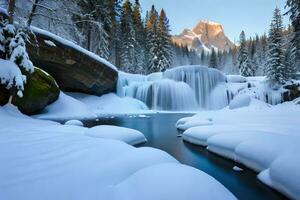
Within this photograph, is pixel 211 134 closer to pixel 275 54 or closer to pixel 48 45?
pixel 48 45

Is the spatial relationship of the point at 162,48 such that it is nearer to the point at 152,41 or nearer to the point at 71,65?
the point at 152,41

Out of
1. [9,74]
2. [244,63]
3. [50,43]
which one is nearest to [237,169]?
[9,74]

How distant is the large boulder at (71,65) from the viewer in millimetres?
14055

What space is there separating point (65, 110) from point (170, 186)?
11415 mm

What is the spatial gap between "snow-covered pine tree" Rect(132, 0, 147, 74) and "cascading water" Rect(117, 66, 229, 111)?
1079 centimetres

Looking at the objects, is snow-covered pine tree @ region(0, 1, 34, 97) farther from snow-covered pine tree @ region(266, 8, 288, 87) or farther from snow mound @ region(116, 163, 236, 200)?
snow-covered pine tree @ region(266, 8, 288, 87)

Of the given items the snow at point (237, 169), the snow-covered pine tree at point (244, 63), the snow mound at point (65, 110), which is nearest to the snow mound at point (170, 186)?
the snow at point (237, 169)

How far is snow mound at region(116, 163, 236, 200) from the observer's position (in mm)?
2336

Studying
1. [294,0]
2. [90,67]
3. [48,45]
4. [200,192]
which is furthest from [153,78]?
[200,192]

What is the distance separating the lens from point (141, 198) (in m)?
2.29

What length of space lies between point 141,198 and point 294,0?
582 inches

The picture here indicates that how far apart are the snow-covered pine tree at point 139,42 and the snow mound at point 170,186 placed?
112ft

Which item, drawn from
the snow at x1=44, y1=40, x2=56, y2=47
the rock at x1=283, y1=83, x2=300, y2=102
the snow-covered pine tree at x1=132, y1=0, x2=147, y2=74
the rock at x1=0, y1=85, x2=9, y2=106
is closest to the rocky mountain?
the snow-covered pine tree at x1=132, y1=0, x2=147, y2=74

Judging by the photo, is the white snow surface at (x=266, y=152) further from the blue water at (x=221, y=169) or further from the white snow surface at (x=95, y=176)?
the white snow surface at (x=95, y=176)
